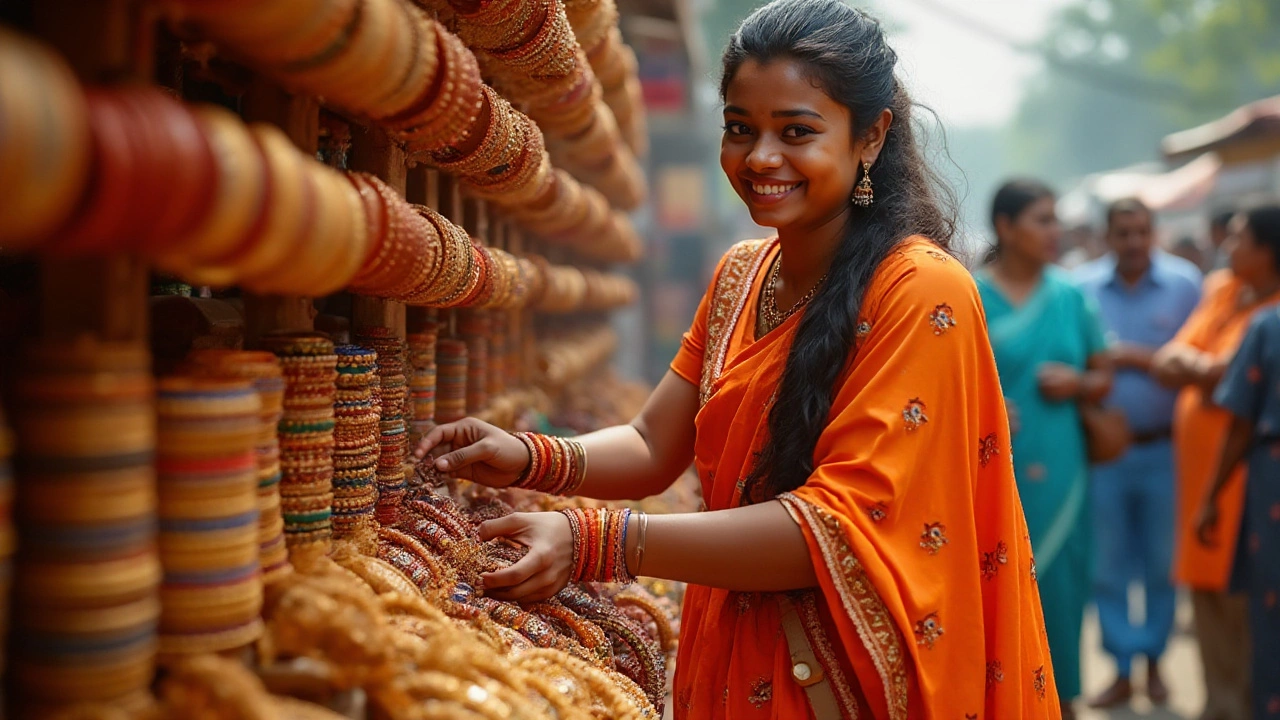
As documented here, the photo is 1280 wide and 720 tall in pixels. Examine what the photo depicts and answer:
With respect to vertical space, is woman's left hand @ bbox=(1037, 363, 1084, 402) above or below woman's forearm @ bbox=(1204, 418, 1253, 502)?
above

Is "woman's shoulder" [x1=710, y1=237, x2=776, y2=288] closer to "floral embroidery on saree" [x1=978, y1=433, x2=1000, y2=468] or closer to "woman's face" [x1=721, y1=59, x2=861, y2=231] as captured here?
"woman's face" [x1=721, y1=59, x2=861, y2=231]

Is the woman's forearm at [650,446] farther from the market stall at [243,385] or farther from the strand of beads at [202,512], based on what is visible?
the strand of beads at [202,512]

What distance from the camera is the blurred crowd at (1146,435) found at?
3916 mm

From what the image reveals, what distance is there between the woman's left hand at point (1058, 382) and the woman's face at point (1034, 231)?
0.41m

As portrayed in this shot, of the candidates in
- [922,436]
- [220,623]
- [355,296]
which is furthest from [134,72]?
[922,436]

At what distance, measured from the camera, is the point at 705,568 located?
1589 mm

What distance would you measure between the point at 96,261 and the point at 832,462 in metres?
0.98

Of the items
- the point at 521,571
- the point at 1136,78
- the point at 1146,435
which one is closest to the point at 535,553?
the point at 521,571

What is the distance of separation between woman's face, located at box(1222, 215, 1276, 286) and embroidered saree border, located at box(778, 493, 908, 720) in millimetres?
3719

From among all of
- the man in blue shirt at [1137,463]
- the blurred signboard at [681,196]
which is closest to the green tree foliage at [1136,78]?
the blurred signboard at [681,196]

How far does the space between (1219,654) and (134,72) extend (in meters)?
4.75

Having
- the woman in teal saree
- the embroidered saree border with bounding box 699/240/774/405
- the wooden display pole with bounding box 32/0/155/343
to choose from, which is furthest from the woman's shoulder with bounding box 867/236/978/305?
the woman in teal saree

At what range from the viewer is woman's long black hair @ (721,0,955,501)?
1.67m

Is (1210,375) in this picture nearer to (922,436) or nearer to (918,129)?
(918,129)
